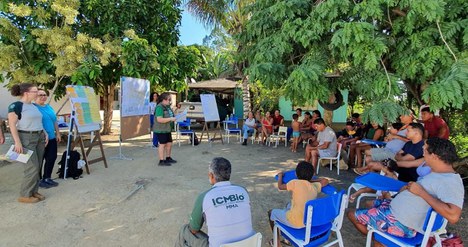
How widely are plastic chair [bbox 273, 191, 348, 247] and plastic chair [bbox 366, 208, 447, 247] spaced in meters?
0.39

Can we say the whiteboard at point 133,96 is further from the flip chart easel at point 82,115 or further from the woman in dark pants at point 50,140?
the woman in dark pants at point 50,140

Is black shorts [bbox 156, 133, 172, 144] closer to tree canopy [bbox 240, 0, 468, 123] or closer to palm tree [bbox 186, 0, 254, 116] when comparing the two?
tree canopy [bbox 240, 0, 468, 123]

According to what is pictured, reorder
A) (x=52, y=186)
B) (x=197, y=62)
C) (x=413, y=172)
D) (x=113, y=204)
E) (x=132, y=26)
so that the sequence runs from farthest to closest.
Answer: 1. (x=197, y=62)
2. (x=132, y=26)
3. (x=52, y=186)
4. (x=113, y=204)
5. (x=413, y=172)

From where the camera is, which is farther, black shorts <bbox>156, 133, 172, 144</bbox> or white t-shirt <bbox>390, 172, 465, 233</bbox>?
black shorts <bbox>156, 133, 172, 144</bbox>

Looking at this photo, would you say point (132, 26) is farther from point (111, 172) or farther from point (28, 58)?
point (111, 172)

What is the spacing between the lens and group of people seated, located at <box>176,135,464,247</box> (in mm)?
2047

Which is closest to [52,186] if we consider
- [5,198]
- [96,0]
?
[5,198]

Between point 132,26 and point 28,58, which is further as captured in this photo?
point 132,26

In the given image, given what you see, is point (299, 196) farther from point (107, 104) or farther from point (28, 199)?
point (107, 104)

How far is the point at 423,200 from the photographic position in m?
2.41

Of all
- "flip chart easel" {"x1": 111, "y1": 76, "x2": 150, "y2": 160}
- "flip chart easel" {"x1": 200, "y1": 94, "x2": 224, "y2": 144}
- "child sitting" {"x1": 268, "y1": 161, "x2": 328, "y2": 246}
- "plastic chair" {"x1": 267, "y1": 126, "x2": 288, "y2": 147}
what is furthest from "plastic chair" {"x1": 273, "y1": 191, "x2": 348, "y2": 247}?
"flip chart easel" {"x1": 200, "y1": 94, "x2": 224, "y2": 144}

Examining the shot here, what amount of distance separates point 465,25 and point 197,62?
22.5 feet

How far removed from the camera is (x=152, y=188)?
16.1 feet

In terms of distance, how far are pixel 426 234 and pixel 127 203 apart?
11.7ft
